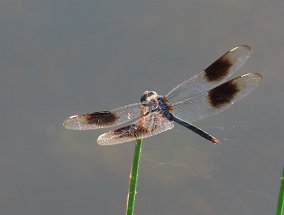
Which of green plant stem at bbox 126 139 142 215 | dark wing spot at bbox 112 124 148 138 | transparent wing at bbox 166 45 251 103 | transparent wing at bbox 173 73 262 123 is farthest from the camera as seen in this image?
transparent wing at bbox 166 45 251 103

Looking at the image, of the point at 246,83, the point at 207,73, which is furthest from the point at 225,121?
the point at 246,83

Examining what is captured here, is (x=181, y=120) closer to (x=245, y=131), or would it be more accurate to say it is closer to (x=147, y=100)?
(x=147, y=100)

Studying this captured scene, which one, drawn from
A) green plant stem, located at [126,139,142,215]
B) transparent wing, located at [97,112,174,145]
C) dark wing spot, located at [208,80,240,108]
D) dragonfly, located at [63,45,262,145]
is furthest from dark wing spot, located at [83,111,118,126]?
green plant stem, located at [126,139,142,215]

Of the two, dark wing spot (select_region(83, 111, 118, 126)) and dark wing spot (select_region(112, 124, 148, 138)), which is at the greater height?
dark wing spot (select_region(83, 111, 118, 126))

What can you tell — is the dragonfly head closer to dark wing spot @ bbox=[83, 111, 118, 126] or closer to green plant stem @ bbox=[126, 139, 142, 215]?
dark wing spot @ bbox=[83, 111, 118, 126]

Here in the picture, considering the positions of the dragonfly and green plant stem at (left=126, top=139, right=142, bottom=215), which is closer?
green plant stem at (left=126, top=139, right=142, bottom=215)

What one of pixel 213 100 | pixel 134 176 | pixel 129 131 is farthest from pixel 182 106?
pixel 134 176

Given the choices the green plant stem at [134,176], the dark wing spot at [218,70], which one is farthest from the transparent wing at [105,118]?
the green plant stem at [134,176]

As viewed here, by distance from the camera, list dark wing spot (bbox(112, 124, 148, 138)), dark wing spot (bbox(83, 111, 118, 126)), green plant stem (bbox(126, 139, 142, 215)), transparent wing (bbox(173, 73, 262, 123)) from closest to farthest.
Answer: green plant stem (bbox(126, 139, 142, 215))
dark wing spot (bbox(112, 124, 148, 138))
dark wing spot (bbox(83, 111, 118, 126))
transparent wing (bbox(173, 73, 262, 123))
